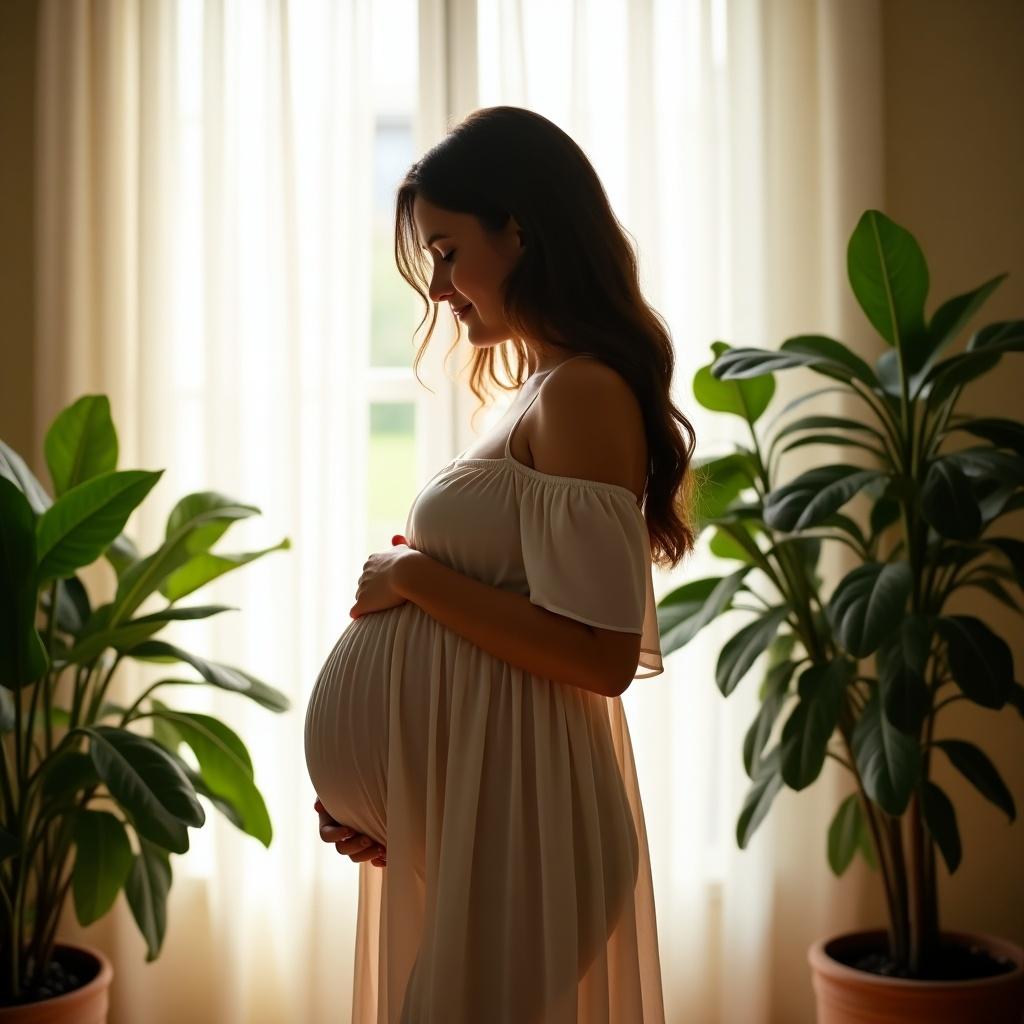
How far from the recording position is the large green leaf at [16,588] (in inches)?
70.2

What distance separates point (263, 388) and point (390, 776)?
150 cm

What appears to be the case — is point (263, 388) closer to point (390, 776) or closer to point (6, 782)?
point (6, 782)

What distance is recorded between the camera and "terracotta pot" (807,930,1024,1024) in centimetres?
206

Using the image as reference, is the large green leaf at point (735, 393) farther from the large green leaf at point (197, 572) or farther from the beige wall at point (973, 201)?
the large green leaf at point (197, 572)

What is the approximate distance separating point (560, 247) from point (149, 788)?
1075 mm

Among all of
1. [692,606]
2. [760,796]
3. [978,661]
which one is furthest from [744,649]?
[978,661]

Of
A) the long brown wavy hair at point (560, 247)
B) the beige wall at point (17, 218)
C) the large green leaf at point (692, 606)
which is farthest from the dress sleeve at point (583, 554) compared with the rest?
the beige wall at point (17, 218)

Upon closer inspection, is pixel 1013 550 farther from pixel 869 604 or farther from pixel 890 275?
pixel 890 275

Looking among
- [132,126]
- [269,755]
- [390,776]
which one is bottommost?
[269,755]

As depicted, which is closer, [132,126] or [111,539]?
[111,539]

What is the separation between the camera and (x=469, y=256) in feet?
4.61

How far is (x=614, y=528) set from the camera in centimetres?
127

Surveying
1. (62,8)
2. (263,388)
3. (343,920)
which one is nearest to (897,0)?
(263,388)

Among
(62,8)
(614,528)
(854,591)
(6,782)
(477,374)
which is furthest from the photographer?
(62,8)
